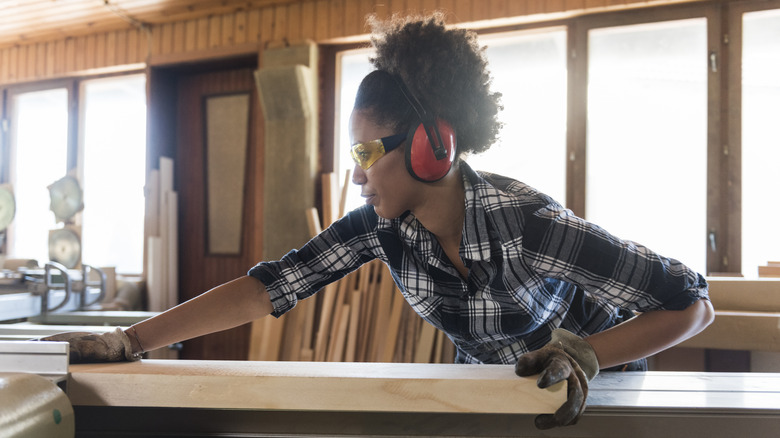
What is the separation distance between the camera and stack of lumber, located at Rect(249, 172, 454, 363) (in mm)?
3803

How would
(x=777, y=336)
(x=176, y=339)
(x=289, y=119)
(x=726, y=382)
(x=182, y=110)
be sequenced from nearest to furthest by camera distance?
(x=726, y=382) → (x=176, y=339) → (x=777, y=336) → (x=289, y=119) → (x=182, y=110)

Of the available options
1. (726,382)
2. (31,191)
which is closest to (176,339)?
(726,382)

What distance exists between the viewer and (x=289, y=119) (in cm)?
448

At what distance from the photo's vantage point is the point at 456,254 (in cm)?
153

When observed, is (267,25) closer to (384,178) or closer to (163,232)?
(163,232)

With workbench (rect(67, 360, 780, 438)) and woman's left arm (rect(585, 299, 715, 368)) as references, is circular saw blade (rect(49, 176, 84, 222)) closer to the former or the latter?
workbench (rect(67, 360, 780, 438))

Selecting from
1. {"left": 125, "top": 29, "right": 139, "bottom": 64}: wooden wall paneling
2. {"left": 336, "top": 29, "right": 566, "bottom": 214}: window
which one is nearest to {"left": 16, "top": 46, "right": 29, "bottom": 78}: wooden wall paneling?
{"left": 125, "top": 29, "right": 139, "bottom": 64}: wooden wall paneling

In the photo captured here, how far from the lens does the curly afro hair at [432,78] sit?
4.62 ft

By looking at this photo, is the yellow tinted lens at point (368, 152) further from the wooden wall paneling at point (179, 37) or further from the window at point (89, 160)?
the window at point (89, 160)

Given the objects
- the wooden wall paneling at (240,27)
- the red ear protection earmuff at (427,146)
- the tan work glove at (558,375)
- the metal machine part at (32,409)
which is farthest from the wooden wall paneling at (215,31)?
the tan work glove at (558,375)

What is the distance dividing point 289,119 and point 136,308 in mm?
2229

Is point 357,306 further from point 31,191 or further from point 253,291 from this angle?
point 31,191

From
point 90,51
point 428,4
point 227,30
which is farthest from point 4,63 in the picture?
point 428,4

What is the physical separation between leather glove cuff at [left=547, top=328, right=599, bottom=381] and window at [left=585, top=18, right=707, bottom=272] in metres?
3.03
